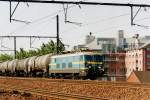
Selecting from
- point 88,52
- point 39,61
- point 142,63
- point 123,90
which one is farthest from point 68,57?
point 142,63

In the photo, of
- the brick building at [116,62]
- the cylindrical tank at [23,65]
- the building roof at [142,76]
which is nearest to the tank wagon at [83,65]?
the cylindrical tank at [23,65]

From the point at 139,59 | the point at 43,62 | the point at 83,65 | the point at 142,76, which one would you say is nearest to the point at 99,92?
the point at 83,65

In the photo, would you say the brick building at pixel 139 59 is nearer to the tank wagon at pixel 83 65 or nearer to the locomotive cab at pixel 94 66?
the tank wagon at pixel 83 65

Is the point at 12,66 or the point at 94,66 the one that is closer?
the point at 94,66

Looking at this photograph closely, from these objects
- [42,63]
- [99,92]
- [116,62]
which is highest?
[116,62]

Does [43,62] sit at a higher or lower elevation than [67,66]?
higher

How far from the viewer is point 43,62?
5028 centimetres

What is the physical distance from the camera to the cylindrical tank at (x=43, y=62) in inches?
1949

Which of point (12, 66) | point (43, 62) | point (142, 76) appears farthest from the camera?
point (12, 66)

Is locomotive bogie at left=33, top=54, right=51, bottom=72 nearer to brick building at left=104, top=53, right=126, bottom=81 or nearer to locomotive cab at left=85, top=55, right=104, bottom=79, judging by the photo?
locomotive cab at left=85, top=55, right=104, bottom=79

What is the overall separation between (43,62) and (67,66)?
7416mm

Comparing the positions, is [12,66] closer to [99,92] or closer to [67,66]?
[67,66]

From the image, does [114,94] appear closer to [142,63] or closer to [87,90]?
[87,90]

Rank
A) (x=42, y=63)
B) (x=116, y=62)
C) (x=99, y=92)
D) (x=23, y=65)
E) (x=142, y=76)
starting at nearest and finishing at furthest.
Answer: (x=99, y=92), (x=42, y=63), (x=23, y=65), (x=142, y=76), (x=116, y=62)
